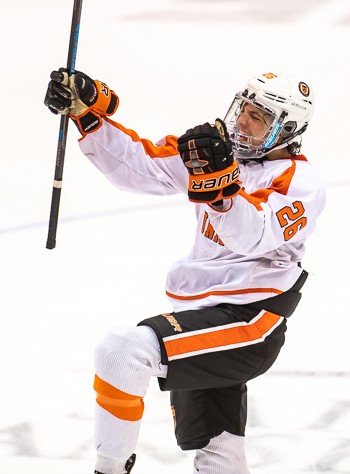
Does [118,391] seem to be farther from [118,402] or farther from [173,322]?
[173,322]

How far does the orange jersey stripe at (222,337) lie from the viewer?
274cm

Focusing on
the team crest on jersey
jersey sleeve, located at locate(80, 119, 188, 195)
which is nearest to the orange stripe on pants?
the team crest on jersey

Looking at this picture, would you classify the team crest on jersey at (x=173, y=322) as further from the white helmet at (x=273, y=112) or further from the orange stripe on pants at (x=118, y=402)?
the white helmet at (x=273, y=112)

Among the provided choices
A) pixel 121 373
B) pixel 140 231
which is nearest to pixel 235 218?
pixel 121 373

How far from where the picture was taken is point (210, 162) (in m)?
2.58

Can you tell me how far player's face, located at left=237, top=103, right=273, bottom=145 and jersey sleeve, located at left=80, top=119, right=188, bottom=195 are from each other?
25cm

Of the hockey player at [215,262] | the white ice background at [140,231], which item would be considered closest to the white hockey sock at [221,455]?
the hockey player at [215,262]

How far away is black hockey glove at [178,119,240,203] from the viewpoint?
257 cm

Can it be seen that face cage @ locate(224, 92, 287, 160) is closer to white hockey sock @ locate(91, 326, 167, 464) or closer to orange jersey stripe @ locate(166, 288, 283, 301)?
orange jersey stripe @ locate(166, 288, 283, 301)

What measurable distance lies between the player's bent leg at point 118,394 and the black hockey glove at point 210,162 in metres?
0.40
